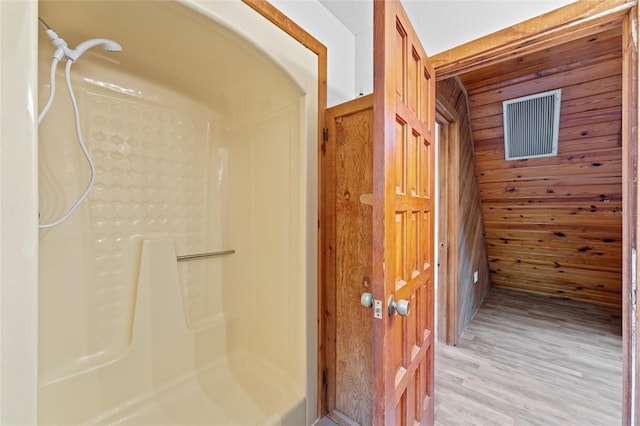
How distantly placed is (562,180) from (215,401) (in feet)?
11.4

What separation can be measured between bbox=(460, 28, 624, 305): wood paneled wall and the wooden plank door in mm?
1393

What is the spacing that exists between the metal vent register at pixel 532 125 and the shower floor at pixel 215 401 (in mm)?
2832

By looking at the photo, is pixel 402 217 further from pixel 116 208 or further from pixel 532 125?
pixel 532 125

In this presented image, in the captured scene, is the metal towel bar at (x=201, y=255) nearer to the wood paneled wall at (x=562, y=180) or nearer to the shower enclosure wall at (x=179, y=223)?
the shower enclosure wall at (x=179, y=223)

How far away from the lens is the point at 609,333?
8.14 feet

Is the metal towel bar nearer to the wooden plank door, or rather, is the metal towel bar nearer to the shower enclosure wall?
the shower enclosure wall

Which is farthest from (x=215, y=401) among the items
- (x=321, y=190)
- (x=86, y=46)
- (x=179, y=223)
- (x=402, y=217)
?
(x=86, y=46)

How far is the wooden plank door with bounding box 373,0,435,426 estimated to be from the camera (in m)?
0.80

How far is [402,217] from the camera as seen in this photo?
0.98 meters

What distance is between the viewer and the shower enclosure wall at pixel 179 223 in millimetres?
1203
